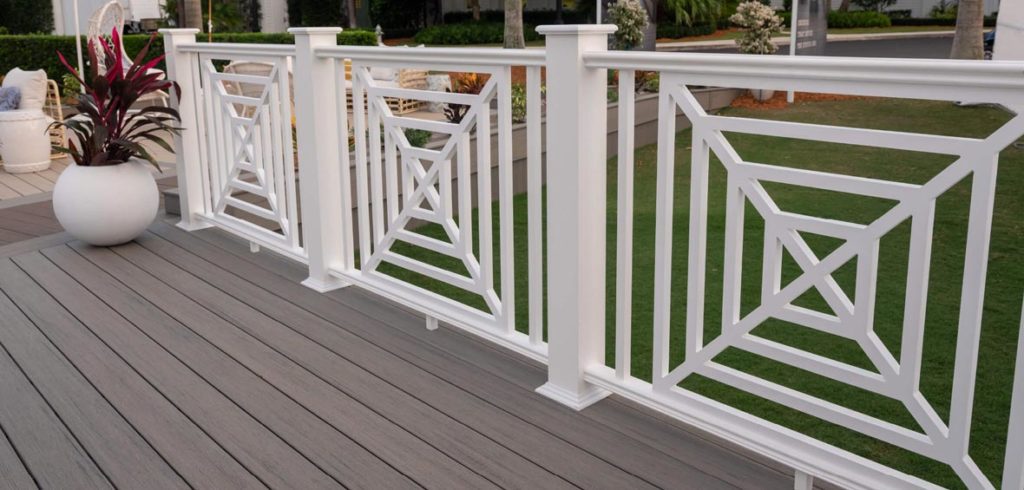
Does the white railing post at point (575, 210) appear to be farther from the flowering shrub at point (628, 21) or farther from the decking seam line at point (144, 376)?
the flowering shrub at point (628, 21)

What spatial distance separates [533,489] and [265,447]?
29.0 inches

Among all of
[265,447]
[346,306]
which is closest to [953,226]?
[346,306]

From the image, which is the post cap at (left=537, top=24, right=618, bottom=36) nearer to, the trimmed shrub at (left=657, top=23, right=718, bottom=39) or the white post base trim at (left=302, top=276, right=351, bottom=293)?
the white post base trim at (left=302, top=276, right=351, bottom=293)

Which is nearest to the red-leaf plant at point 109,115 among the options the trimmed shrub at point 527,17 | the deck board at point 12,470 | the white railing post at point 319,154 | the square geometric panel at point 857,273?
the white railing post at point 319,154

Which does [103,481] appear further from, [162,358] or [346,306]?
[346,306]

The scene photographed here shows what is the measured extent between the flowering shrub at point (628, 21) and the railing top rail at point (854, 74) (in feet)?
28.6

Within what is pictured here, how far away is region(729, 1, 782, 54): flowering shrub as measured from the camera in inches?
406

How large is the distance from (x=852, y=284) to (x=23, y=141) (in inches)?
237

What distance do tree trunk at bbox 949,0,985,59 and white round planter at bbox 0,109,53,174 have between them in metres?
9.70

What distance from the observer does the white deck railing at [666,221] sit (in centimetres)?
174

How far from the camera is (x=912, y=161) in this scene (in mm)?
7152

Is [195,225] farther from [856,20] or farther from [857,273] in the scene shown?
[856,20]

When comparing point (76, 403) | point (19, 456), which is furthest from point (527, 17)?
point (19, 456)

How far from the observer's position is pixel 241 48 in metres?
3.98
